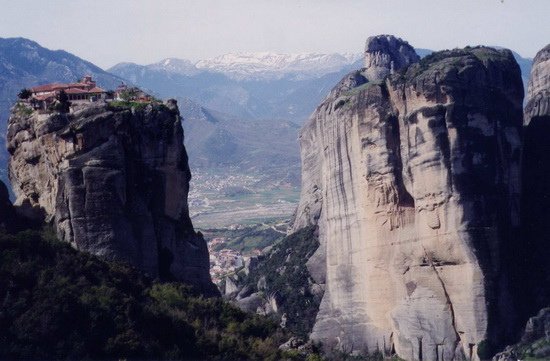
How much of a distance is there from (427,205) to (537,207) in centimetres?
816

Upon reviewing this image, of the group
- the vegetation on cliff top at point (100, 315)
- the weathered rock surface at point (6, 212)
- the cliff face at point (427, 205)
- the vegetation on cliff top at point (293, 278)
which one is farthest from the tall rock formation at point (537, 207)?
the weathered rock surface at point (6, 212)

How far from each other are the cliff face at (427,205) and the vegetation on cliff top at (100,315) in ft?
65.9

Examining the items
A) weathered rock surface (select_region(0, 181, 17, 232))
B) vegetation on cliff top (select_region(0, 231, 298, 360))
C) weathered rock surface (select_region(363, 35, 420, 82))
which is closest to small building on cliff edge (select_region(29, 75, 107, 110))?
weathered rock surface (select_region(0, 181, 17, 232))

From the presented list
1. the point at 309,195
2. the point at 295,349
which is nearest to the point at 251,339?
the point at 295,349

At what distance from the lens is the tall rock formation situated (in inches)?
2377

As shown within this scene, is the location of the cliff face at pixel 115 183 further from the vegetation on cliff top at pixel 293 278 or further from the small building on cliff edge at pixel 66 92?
the vegetation on cliff top at pixel 293 278

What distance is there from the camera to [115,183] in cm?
3803

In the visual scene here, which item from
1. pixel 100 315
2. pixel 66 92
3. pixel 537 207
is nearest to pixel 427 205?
pixel 537 207

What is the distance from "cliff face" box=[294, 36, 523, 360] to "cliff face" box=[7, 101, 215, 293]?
1813 centimetres

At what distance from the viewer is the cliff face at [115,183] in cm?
3784

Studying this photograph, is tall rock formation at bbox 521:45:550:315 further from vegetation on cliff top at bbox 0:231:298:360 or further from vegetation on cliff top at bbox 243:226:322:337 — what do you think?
vegetation on cliff top at bbox 0:231:298:360

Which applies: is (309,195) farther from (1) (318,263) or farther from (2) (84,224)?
(2) (84,224)

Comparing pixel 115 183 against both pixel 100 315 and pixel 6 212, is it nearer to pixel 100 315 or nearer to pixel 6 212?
pixel 6 212

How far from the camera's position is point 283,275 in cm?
7625
